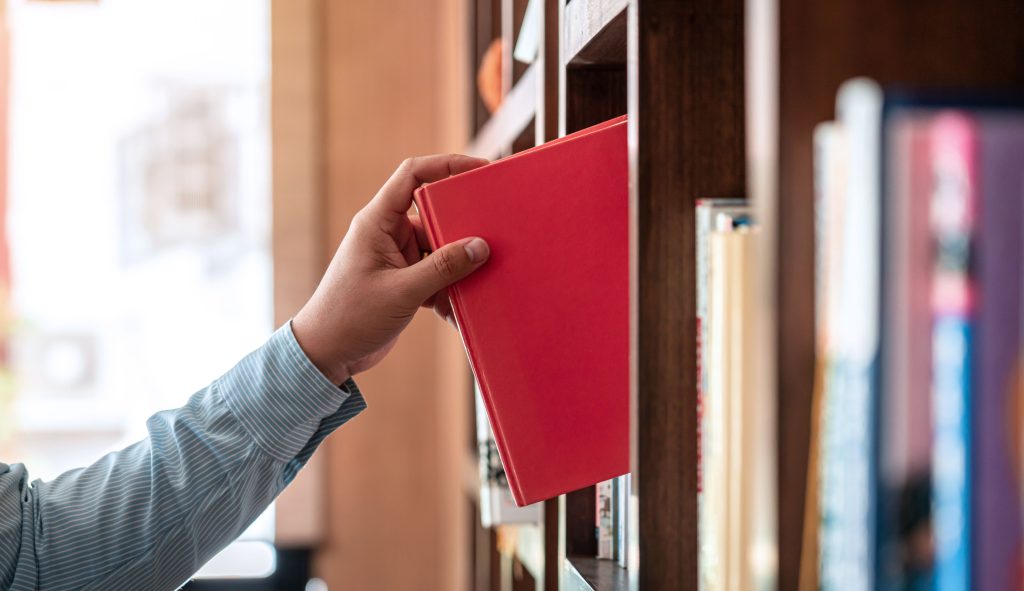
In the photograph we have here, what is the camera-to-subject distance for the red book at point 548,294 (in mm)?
795

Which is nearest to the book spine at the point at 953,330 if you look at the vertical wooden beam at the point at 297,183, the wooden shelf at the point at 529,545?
the wooden shelf at the point at 529,545

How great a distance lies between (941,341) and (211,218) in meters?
2.86

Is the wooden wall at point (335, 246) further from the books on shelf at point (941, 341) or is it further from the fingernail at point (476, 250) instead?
the books on shelf at point (941, 341)

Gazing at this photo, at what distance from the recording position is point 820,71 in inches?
16.0

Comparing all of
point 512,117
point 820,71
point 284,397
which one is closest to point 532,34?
point 512,117

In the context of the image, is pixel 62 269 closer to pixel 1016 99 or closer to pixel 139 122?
pixel 139 122

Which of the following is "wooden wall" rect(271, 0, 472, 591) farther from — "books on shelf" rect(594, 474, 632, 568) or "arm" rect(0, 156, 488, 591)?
"books on shelf" rect(594, 474, 632, 568)

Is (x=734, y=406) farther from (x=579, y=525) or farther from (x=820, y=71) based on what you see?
(x=579, y=525)

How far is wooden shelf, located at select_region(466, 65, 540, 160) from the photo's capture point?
1.38m

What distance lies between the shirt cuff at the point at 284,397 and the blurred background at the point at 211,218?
5.79ft

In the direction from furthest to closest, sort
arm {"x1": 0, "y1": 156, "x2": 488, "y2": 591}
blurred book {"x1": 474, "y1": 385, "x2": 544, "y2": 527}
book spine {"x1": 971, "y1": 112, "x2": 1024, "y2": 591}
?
blurred book {"x1": 474, "y1": 385, "x2": 544, "y2": 527}, arm {"x1": 0, "y1": 156, "x2": 488, "y2": 591}, book spine {"x1": 971, "y1": 112, "x2": 1024, "y2": 591}

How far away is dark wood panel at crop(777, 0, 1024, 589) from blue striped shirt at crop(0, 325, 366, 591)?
2.29 feet

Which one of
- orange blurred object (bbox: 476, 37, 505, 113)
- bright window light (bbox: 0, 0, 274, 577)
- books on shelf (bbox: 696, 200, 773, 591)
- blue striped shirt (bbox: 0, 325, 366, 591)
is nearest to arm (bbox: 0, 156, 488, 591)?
blue striped shirt (bbox: 0, 325, 366, 591)

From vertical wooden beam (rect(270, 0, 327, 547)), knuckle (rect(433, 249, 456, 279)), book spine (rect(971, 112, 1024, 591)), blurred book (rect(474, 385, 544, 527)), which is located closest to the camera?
book spine (rect(971, 112, 1024, 591))
